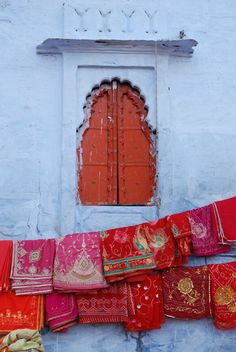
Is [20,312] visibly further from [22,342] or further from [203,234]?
[203,234]

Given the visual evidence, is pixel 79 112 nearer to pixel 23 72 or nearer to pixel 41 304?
pixel 23 72

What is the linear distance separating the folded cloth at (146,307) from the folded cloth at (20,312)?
71 centimetres

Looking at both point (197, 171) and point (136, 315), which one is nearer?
point (136, 315)

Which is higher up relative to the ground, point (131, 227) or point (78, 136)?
point (78, 136)

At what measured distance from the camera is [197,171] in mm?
5559

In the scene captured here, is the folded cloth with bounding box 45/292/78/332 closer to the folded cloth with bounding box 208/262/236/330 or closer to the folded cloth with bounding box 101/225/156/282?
the folded cloth with bounding box 101/225/156/282

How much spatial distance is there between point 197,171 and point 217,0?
1658 mm

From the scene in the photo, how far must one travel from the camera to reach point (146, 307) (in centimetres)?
503

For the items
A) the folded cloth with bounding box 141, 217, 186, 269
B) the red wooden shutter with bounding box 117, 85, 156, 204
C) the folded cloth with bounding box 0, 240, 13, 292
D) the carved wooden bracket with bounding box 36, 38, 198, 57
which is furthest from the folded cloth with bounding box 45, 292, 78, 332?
the carved wooden bracket with bounding box 36, 38, 198, 57

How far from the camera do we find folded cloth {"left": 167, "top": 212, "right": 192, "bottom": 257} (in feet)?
16.7

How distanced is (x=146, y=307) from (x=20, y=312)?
0.99 m

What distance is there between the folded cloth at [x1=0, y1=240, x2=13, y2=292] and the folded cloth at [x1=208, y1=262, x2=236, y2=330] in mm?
1631

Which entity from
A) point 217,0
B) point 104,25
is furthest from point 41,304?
point 217,0

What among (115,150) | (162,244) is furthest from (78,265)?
(115,150)
